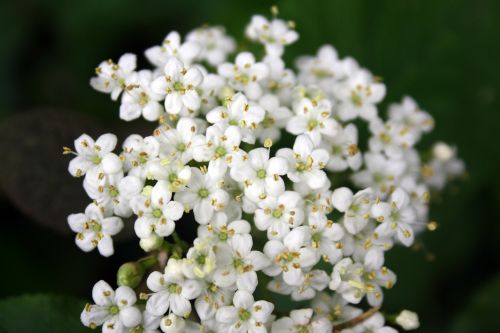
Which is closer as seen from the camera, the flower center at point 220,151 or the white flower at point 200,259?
the white flower at point 200,259

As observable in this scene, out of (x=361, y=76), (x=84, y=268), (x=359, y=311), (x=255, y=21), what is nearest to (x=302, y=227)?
(x=359, y=311)

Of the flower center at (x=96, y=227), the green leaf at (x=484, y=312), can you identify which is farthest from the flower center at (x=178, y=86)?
the green leaf at (x=484, y=312)

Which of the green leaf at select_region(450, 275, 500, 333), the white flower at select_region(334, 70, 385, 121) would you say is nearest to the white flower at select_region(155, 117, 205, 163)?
the white flower at select_region(334, 70, 385, 121)

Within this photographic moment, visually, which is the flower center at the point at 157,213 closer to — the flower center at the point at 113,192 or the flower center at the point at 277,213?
the flower center at the point at 113,192

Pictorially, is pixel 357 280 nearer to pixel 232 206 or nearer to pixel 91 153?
pixel 232 206

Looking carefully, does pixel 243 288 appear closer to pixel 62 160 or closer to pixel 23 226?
pixel 62 160

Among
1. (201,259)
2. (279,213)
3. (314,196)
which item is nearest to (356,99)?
(314,196)

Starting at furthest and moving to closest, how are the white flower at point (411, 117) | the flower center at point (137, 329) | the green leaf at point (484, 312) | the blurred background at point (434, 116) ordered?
the blurred background at point (434, 116) < the green leaf at point (484, 312) < the white flower at point (411, 117) < the flower center at point (137, 329)
